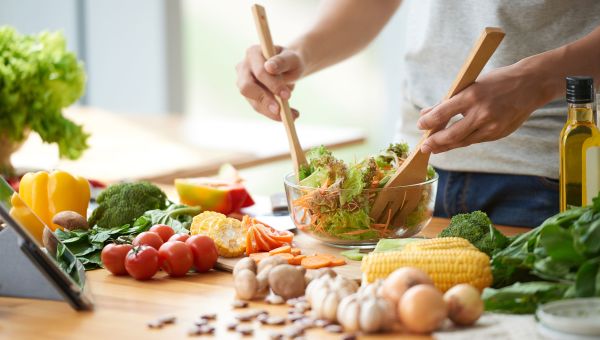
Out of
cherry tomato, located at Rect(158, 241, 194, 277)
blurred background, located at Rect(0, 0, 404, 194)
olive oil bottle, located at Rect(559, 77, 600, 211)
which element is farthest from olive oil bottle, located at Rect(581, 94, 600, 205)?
blurred background, located at Rect(0, 0, 404, 194)

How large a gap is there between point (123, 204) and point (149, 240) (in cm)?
31

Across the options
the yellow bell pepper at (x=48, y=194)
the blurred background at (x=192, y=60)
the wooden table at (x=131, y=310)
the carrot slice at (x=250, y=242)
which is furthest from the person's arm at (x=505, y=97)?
the blurred background at (x=192, y=60)

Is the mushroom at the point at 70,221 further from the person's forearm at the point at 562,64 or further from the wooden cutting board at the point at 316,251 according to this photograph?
the person's forearm at the point at 562,64

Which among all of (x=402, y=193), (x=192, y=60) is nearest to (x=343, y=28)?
(x=402, y=193)

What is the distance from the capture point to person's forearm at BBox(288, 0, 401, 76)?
7.85 feet

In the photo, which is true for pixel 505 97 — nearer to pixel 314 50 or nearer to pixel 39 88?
pixel 314 50

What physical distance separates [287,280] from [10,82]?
57.3 inches

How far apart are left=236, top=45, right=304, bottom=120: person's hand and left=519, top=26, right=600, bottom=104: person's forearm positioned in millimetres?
569

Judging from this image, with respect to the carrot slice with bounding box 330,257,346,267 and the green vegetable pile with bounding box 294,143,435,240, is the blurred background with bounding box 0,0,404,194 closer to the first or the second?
the green vegetable pile with bounding box 294,143,435,240

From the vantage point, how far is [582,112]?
1.58 metres

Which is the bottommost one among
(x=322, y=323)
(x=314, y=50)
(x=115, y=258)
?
(x=322, y=323)

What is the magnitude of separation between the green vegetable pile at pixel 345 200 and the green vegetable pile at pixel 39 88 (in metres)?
1.16

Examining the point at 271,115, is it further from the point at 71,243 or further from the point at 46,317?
the point at 46,317

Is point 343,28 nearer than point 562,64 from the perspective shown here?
No
